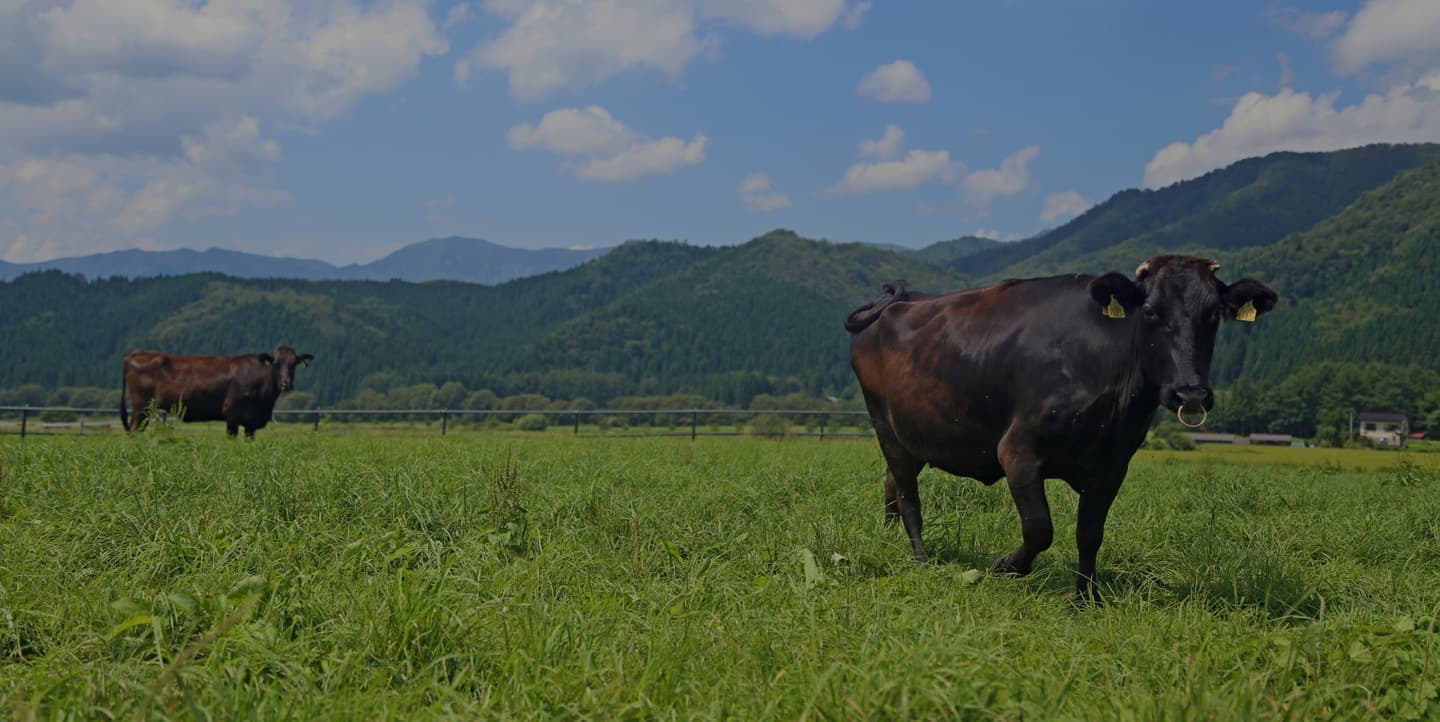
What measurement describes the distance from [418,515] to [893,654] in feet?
13.2

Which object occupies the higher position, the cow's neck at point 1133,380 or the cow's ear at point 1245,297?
the cow's ear at point 1245,297

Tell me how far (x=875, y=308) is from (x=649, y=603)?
3849 mm

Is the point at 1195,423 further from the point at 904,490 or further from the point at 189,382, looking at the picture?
the point at 189,382

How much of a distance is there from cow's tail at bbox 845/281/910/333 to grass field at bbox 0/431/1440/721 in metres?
1.48

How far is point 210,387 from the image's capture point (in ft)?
63.9

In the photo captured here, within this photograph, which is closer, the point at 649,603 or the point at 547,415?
the point at 649,603

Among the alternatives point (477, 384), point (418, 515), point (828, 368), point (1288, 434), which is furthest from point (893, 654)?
point (828, 368)

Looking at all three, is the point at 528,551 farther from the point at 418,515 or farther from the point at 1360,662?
the point at 1360,662

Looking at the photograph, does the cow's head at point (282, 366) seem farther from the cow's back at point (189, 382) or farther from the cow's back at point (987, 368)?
the cow's back at point (987, 368)

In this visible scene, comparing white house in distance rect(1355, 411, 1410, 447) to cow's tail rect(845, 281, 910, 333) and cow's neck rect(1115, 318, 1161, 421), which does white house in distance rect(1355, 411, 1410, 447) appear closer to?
cow's tail rect(845, 281, 910, 333)

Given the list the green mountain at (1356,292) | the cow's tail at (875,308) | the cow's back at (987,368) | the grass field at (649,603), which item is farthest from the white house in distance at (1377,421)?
the cow's back at (987,368)

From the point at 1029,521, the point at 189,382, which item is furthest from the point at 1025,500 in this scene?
the point at 189,382

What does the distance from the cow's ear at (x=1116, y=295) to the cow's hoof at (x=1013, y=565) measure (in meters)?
1.51

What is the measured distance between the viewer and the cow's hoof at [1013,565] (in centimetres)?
578
